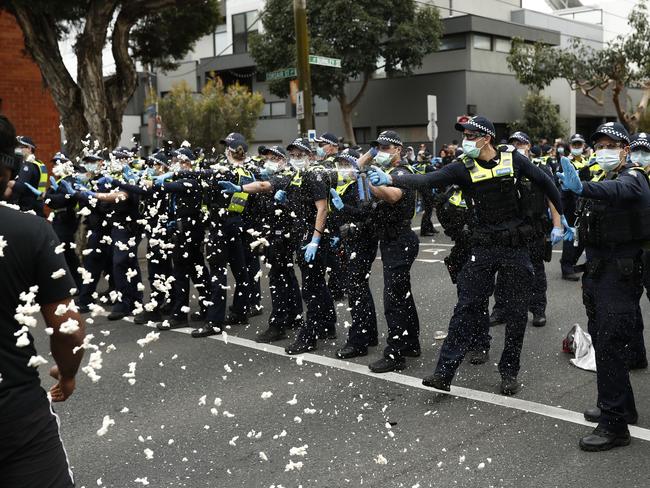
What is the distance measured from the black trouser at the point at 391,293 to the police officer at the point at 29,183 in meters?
4.76

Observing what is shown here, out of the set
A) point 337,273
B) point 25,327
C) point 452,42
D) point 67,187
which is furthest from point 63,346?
point 452,42

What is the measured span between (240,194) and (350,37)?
24.0 metres

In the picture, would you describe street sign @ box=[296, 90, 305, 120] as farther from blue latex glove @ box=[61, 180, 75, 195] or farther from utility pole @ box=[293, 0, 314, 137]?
blue latex glove @ box=[61, 180, 75, 195]

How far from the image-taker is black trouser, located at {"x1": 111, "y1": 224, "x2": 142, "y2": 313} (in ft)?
29.2

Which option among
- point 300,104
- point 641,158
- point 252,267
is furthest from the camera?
point 300,104

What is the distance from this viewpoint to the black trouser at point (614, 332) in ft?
15.3

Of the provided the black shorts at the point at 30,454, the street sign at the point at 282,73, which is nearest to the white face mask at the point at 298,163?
the black shorts at the point at 30,454

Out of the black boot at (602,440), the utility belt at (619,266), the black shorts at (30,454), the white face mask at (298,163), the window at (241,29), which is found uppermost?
the window at (241,29)

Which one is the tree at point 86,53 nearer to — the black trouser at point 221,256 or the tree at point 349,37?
the black trouser at point 221,256

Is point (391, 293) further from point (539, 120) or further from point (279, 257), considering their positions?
point (539, 120)

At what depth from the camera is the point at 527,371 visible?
20.5ft

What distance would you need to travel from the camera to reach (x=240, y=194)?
8.09m

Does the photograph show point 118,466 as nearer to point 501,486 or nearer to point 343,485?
point 343,485

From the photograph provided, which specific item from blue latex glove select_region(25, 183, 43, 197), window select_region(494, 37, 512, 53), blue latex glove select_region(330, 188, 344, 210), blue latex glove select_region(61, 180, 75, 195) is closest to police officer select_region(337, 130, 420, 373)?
blue latex glove select_region(330, 188, 344, 210)
